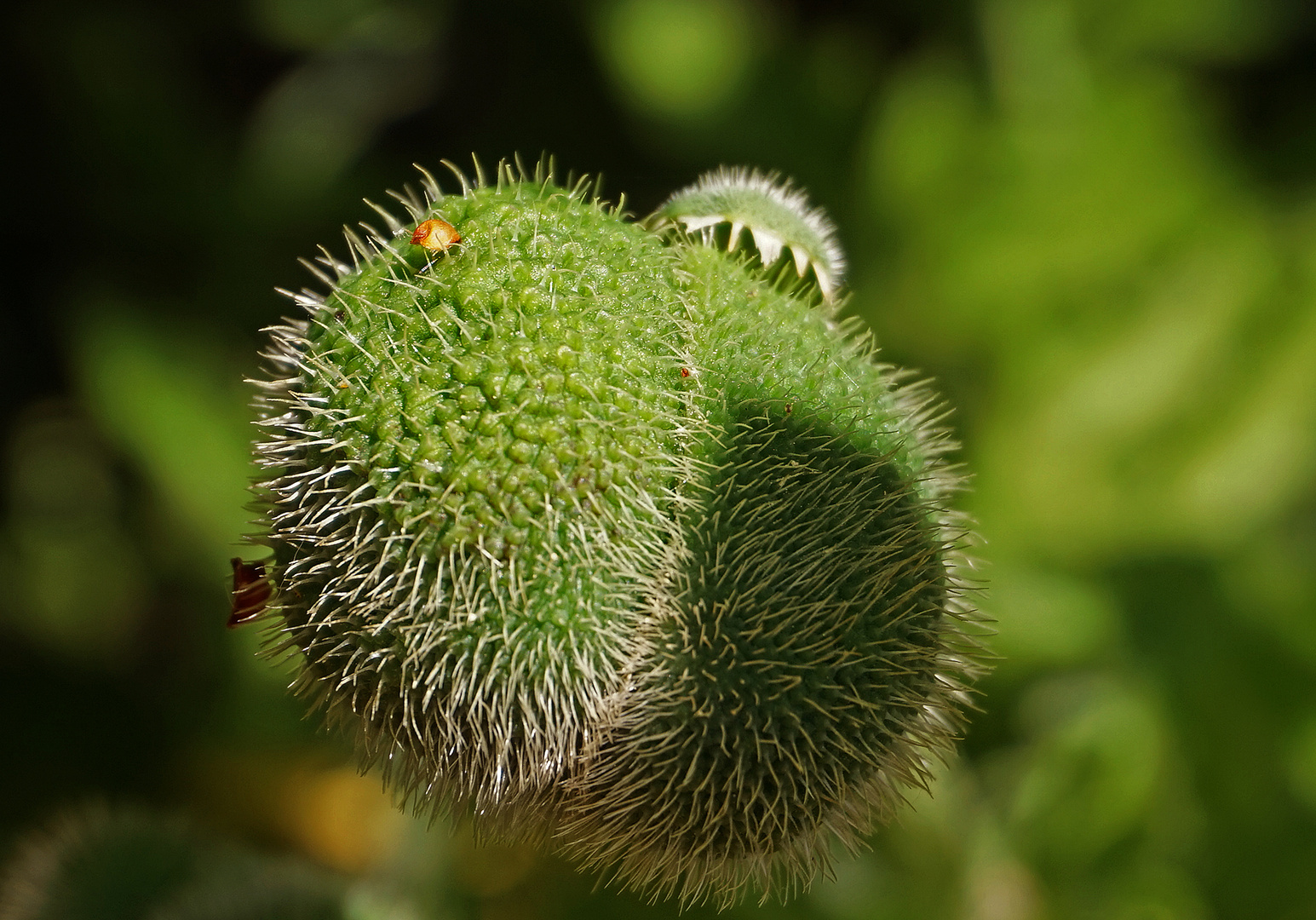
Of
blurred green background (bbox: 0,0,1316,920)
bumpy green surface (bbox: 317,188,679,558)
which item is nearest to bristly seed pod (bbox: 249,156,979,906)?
bumpy green surface (bbox: 317,188,679,558)

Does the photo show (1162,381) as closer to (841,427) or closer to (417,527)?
(841,427)

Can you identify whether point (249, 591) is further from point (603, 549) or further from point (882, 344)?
point (882, 344)

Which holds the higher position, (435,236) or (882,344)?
(882,344)

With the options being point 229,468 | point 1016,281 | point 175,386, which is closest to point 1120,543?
point 1016,281

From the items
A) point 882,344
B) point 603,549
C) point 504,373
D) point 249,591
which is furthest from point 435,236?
point 882,344

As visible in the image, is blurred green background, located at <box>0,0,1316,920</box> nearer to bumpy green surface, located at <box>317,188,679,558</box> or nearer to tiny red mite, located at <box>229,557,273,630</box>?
tiny red mite, located at <box>229,557,273,630</box>

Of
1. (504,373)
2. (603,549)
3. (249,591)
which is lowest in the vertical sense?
(249,591)

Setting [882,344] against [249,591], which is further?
[882,344]
